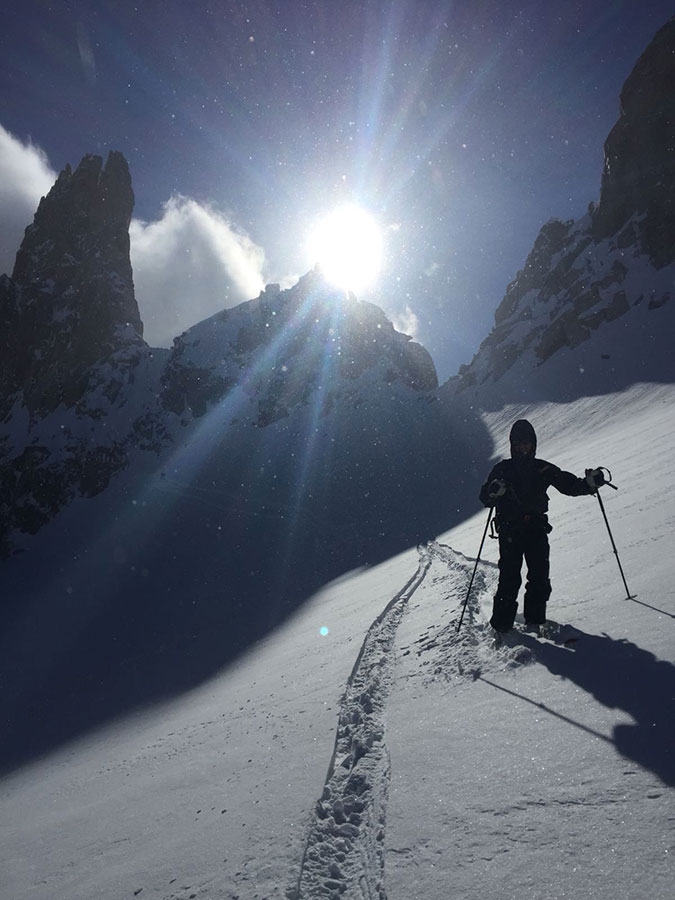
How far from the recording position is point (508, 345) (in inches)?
2766

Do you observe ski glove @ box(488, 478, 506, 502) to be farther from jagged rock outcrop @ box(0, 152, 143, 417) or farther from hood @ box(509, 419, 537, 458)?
jagged rock outcrop @ box(0, 152, 143, 417)

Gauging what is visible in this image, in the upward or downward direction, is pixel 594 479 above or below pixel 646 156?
below

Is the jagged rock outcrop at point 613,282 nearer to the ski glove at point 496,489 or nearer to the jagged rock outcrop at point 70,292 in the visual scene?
the ski glove at point 496,489

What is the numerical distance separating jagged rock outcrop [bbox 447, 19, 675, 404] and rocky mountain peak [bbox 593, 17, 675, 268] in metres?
0.13

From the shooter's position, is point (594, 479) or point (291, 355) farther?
point (291, 355)

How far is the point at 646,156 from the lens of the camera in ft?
208

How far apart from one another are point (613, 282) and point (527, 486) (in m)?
66.4

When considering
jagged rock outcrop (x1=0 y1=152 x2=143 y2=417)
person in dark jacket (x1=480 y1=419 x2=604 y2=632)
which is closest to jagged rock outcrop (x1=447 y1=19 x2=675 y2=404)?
person in dark jacket (x1=480 y1=419 x2=604 y2=632)

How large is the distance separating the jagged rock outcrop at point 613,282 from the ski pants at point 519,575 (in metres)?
47.1

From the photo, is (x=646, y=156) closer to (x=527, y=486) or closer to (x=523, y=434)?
(x=523, y=434)

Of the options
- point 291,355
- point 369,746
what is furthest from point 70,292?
point 369,746

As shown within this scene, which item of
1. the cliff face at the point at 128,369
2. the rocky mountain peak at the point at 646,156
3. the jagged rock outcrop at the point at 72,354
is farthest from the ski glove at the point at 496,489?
the jagged rock outcrop at the point at 72,354

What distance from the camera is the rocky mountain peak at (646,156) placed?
59.0m

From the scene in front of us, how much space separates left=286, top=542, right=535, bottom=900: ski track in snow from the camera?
2.79 meters
